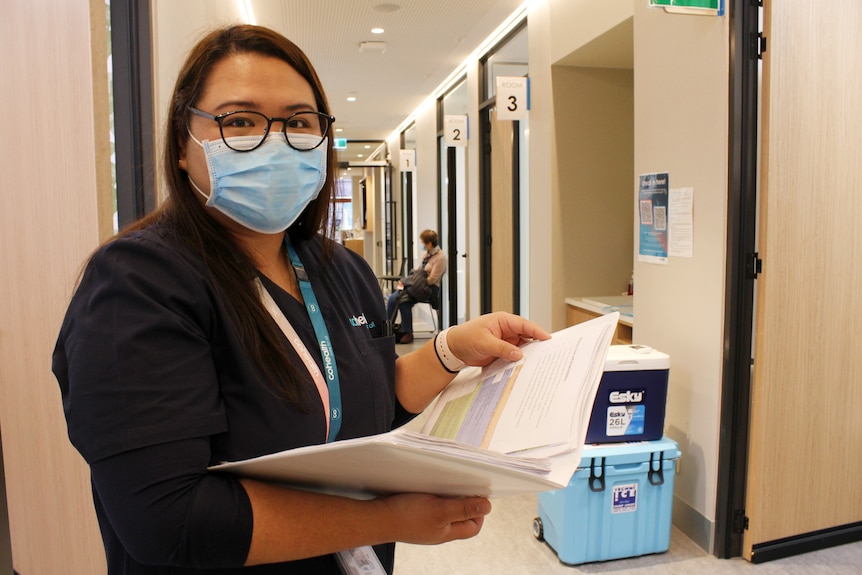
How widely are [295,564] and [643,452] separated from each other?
2.19 meters

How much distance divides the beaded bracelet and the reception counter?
2490mm

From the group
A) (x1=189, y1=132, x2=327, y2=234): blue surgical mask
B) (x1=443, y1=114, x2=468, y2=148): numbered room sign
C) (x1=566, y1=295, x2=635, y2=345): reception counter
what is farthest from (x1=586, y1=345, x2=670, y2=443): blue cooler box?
(x1=443, y1=114, x2=468, y2=148): numbered room sign

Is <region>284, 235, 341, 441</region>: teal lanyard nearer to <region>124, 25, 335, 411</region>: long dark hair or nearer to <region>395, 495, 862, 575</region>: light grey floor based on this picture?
<region>124, 25, 335, 411</region>: long dark hair

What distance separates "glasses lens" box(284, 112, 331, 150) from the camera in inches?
37.6

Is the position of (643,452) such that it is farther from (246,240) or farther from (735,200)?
(246,240)

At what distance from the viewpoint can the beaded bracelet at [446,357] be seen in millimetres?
1119

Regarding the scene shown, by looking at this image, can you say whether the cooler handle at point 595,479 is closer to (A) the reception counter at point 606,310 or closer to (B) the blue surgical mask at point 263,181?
(A) the reception counter at point 606,310

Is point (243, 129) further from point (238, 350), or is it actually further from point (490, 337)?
point (490, 337)

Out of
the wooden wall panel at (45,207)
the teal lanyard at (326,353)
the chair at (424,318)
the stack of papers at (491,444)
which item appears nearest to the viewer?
the stack of papers at (491,444)

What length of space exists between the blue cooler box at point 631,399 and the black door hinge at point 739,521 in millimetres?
414

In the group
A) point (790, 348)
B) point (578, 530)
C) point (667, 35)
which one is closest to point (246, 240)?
point (578, 530)

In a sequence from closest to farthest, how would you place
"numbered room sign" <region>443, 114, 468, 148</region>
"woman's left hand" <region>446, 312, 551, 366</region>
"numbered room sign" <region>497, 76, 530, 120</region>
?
"woman's left hand" <region>446, 312, 551, 366</region>, "numbered room sign" <region>497, 76, 530, 120</region>, "numbered room sign" <region>443, 114, 468, 148</region>

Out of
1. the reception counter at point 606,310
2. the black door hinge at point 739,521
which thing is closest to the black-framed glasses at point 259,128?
the black door hinge at point 739,521

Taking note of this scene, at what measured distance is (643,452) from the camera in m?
2.74
